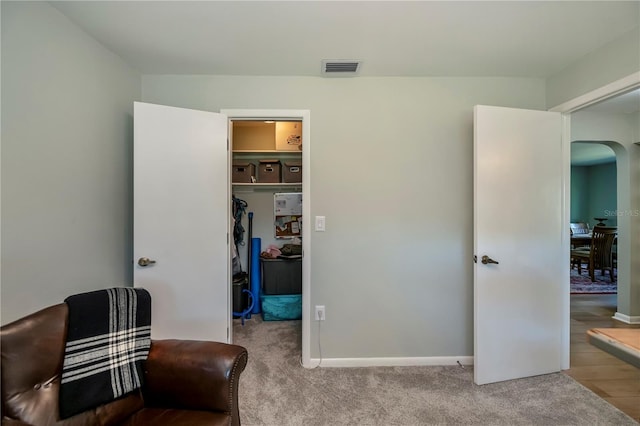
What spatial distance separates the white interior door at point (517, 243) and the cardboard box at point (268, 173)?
206 cm

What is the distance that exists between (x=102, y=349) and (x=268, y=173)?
2.31m

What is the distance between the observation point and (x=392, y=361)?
7.08 feet

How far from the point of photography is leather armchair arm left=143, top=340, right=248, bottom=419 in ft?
3.76

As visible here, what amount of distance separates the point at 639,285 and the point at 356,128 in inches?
149

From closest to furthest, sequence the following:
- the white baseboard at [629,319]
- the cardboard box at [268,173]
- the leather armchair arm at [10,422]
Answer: the leather armchair arm at [10,422]
the white baseboard at [629,319]
the cardboard box at [268,173]

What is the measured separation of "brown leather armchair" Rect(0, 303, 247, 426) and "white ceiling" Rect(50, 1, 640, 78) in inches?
62.2

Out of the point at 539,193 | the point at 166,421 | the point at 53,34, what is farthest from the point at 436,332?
the point at 53,34

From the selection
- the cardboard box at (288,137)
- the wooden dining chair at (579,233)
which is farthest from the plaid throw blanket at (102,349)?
the wooden dining chair at (579,233)

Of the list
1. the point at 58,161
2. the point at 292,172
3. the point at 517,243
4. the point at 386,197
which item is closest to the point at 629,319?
the point at 517,243

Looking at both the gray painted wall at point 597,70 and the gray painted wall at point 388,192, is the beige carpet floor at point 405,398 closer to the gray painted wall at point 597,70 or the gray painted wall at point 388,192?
the gray painted wall at point 388,192

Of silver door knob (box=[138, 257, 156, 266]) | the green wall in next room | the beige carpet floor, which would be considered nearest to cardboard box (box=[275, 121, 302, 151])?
silver door knob (box=[138, 257, 156, 266])

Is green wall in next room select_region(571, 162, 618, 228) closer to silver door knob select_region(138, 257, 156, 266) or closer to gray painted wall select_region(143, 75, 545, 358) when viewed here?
gray painted wall select_region(143, 75, 545, 358)

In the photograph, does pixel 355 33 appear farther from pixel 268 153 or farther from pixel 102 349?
pixel 102 349

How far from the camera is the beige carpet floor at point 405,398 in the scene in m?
1.60
